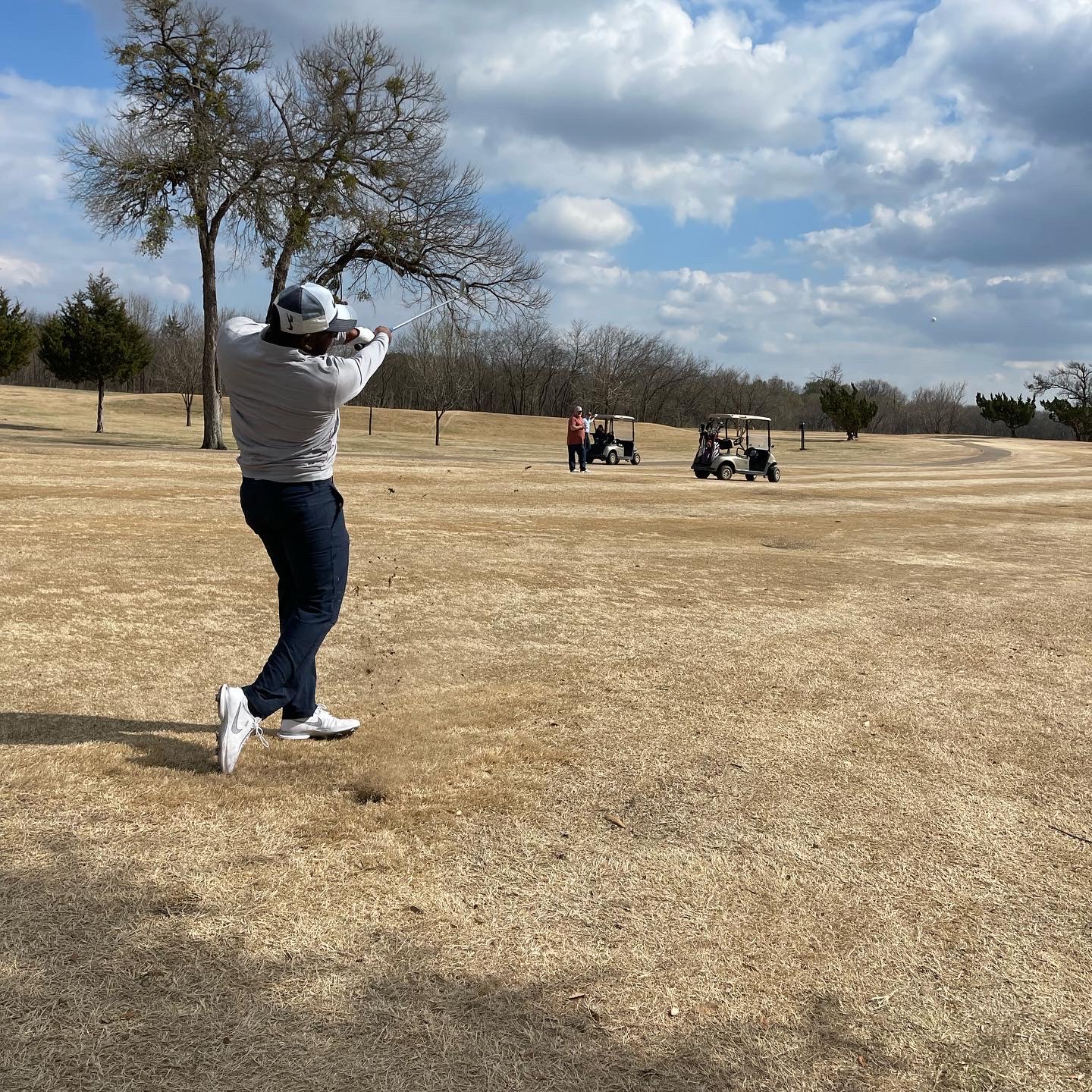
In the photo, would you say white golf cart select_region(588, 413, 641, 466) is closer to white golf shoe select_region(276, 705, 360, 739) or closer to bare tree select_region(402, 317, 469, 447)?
bare tree select_region(402, 317, 469, 447)

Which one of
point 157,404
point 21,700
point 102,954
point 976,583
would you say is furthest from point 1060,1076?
point 157,404

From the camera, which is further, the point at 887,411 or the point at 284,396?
the point at 887,411

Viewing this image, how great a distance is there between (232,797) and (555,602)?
475 cm

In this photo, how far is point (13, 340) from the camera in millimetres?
42719

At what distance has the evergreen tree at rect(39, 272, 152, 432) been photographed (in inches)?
1633

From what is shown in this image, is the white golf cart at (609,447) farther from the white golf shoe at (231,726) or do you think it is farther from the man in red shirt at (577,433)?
the white golf shoe at (231,726)

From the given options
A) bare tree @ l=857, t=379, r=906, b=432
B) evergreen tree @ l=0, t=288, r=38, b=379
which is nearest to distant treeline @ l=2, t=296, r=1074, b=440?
bare tree @ l=857, t=379, r=906, b=432

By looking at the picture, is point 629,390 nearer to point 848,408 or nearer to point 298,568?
point 848,408

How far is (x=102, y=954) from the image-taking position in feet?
9.20

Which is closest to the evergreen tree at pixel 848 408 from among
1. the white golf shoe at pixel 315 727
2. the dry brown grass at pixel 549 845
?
the dry brown grass at pixel 549 845

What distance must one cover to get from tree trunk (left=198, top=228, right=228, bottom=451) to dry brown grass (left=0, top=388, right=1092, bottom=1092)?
2219 cm

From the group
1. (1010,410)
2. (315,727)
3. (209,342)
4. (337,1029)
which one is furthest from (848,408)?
(337,1029)

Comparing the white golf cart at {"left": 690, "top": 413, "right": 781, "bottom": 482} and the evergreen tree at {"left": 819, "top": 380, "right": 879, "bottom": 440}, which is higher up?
the evergreen tree at {"left": 819, "top": 380, "right": 879, "bottom": 440}

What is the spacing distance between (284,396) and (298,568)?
2.47 feet
